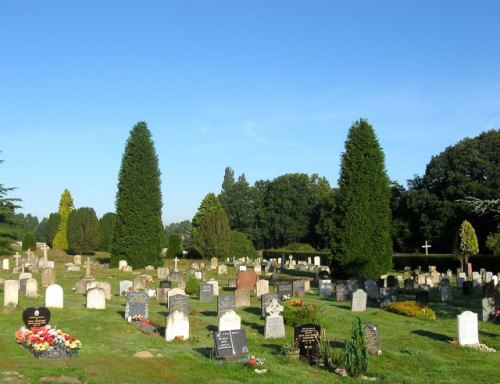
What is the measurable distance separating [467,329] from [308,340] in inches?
208

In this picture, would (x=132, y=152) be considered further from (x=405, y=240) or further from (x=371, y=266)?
(x=405, y=240)

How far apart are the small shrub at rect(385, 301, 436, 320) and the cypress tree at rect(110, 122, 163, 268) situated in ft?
82.1

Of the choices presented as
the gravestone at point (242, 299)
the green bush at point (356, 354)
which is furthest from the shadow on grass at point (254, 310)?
the green bush at point (356, 354)

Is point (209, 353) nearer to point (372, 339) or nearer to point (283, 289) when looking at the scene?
point (372, 339)

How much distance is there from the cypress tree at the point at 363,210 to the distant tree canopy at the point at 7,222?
1752 cm

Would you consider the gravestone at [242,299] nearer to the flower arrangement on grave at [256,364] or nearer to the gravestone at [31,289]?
the gravestone at [31,289]

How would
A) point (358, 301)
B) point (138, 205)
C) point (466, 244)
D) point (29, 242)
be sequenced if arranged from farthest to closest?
1. point (29, 242)
2. point (138, 205)
3. point (466, 244)
4. point (358, 301)

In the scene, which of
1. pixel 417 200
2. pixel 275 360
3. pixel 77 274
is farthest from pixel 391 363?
pixel 417 200

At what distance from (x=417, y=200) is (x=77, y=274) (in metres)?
37.9

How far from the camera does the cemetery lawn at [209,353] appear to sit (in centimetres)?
1191

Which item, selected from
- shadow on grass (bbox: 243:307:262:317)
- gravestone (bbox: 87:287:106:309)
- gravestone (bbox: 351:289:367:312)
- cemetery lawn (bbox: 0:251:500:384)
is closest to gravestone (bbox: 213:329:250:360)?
cemetery lawn (bbox: 0:251:500:384)

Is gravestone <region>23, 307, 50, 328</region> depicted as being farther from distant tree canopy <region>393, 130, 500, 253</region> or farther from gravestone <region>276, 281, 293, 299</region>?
distant tree canopy <region>393, 130, 500, 253</region>

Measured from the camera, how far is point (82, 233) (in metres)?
66.2

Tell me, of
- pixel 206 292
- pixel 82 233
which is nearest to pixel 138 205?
pixel 206 292
